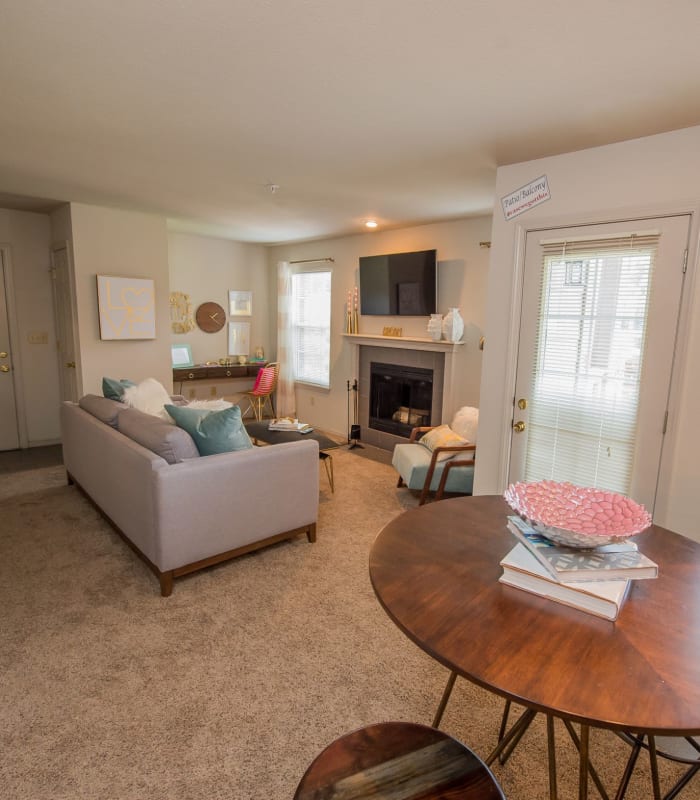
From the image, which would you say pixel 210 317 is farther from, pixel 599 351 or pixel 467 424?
pixel 599 351

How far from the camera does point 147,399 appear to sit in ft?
11.6

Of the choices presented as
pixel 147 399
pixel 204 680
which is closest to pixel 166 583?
pixel 204 680

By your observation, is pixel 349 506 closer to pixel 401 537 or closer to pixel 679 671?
pixel 401 537

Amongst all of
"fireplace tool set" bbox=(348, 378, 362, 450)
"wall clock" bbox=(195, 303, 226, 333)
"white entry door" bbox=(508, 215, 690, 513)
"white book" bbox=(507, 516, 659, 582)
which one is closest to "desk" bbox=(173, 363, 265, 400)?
"wall clock" bbox=(195, 303, 226, 333)

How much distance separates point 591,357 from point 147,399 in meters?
3.00

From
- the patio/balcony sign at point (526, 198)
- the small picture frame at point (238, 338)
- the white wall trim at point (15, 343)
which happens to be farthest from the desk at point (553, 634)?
the small picture frame at point (238, 338)

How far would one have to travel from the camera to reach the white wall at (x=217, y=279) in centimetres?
596

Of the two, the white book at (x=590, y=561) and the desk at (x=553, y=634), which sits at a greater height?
the white book at (x=590, y=561)

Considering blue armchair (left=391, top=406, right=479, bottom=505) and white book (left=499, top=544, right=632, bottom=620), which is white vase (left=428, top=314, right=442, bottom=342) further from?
white book (left=499, top=544, right=632, bottom=620)

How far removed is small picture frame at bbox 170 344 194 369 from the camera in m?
5.86

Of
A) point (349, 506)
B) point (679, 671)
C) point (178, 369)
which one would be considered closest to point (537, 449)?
point (349, 506)

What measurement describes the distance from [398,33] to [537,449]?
2213 millimetres

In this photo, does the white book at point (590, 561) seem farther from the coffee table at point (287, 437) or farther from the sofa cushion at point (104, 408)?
the sofa cushion at point (104, 408)

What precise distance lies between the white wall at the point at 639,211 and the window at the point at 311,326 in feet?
11.3
